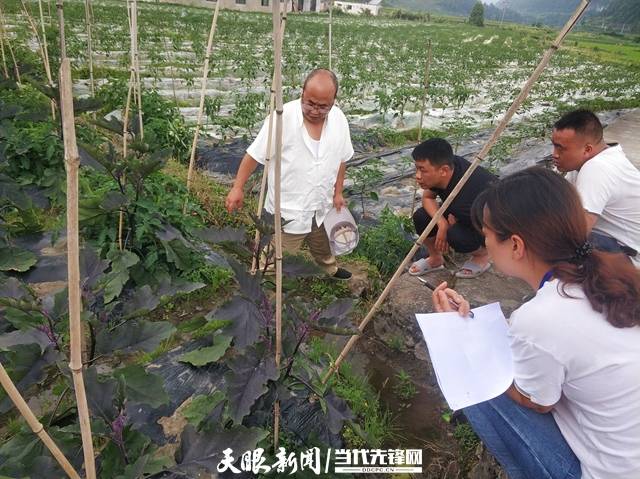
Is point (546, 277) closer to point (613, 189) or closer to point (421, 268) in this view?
point (613, 189)

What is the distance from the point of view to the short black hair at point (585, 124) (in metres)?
2.49

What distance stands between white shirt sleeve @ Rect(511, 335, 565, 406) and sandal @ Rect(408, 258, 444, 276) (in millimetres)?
1794

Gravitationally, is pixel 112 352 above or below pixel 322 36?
below

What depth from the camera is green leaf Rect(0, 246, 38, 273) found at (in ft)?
6.89

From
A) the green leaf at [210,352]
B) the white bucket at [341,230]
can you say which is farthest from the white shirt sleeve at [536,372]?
the white bucket at [341,230]

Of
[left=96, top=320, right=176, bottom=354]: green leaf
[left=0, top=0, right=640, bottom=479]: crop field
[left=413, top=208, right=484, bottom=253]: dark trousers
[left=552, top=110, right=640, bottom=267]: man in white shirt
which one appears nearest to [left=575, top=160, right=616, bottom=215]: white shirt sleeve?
[left=552, top=110, right=640, bottom=267]: man in white shirt

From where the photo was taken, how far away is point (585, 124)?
2.50 metres

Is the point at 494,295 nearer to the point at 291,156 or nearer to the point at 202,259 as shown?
the point at 291,156

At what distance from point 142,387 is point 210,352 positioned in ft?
1.70

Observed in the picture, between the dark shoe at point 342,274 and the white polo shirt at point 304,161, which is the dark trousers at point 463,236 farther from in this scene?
the white polo shirt at point 304,161

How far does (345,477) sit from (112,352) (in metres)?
0.96

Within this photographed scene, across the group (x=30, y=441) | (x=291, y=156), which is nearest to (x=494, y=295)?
(x=291, y=156)

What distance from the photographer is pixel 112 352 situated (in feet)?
4.08

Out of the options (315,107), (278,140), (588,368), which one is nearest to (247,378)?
(278,140)
